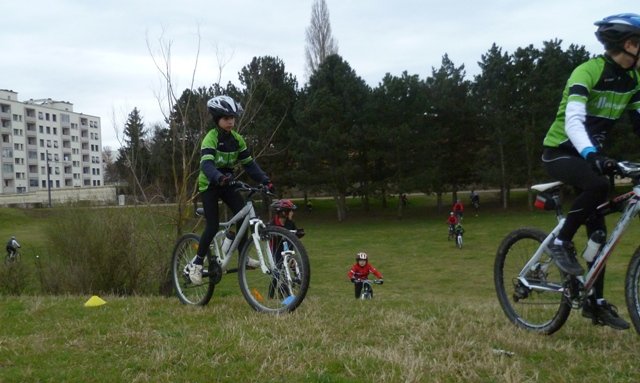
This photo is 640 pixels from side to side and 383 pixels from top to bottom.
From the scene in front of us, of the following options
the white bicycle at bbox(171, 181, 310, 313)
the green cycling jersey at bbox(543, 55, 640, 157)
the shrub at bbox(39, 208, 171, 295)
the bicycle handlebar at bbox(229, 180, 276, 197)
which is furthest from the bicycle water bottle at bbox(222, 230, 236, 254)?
the shrub at bbox(39, 208, 171, 295)

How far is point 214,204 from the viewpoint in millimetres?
6363

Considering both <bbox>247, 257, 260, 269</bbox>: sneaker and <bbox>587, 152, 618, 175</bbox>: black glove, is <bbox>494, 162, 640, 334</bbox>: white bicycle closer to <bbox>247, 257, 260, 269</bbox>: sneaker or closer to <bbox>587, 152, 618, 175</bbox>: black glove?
<bbox>587, 152, 618, 175</bbox>: black glove

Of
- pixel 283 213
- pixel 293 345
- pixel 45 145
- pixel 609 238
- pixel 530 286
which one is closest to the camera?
pixel 609 238

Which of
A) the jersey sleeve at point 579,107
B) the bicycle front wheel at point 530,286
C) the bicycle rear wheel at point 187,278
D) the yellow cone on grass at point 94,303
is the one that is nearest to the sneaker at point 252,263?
the bicycle rear wheel at point 187,278

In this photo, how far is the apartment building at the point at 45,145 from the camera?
101 m

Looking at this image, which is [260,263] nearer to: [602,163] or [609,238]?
[609,238]

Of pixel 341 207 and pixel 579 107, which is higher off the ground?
pixel 579 107

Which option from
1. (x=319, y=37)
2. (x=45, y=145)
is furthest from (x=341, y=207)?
(x=45, y=145)

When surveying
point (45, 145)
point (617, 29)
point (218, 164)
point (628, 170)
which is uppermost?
point (45, 145)

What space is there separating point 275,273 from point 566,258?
265cm

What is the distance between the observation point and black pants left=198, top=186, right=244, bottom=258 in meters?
6.34

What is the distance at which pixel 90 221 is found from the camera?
57.8 feet

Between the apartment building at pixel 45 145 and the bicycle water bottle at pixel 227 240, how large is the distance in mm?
93661

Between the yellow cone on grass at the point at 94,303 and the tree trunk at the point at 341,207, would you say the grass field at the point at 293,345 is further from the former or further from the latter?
the tree trunk at the point at 341,207
